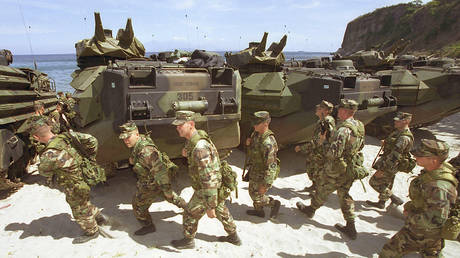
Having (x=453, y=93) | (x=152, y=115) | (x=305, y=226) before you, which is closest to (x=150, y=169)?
(x=152, y=115)

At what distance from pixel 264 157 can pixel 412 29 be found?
57.6 meters

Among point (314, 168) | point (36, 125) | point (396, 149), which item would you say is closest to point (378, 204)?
point (396, 149)

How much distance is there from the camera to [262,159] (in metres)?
4.69

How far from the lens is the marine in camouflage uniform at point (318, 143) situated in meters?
5.35

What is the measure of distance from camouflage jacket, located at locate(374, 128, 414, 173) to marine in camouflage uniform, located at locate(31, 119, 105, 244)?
5.14 metres

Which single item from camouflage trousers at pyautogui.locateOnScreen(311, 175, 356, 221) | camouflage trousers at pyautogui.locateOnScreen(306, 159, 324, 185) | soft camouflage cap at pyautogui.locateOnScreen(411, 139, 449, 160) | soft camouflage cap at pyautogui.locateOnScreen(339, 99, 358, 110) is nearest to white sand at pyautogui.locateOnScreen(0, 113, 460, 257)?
camouflage trousers at pyautogui.locateOnScreen(311, 175, 356, 221)

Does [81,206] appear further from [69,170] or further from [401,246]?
[401,246]

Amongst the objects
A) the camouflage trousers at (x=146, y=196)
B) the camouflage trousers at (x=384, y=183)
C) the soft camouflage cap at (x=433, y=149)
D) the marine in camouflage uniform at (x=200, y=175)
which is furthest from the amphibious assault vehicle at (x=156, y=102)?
the soft camouflage cap at (x=433, y=149)

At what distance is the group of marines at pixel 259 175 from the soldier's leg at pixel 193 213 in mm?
14

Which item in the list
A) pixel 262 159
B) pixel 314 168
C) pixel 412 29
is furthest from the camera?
pixel 412 29

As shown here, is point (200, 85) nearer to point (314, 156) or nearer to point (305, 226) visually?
point (314, 156)

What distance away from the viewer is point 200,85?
216 inches

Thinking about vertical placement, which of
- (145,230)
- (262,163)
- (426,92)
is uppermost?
(426,92)

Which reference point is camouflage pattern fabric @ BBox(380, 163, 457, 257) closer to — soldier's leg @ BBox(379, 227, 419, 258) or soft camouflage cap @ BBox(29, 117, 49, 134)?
soldier's leg @ BBox(379, 227, 419, 258)
